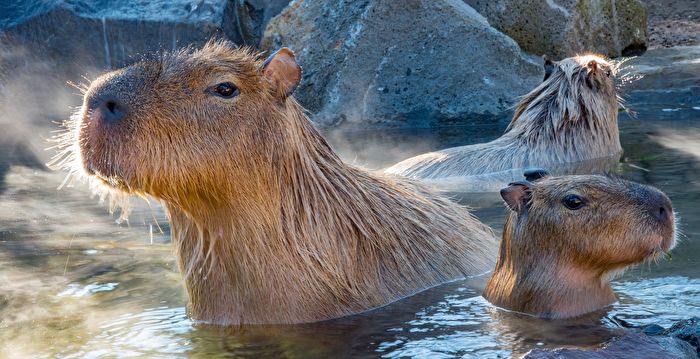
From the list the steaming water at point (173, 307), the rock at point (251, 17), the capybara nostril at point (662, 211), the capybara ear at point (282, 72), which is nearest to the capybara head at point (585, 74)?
the steaming water at point (173, 307)

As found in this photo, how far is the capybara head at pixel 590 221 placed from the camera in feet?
13.8

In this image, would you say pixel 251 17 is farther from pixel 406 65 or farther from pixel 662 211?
pixel 662 211

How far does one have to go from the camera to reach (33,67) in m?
11.7

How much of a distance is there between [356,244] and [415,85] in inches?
232

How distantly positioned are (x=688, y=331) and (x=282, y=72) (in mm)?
1750

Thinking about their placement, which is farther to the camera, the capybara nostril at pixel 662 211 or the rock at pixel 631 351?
the capybara nostril at pixel 662 211

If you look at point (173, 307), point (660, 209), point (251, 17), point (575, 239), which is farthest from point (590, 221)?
point (251, 17)

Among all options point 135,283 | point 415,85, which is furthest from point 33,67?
point 135,283

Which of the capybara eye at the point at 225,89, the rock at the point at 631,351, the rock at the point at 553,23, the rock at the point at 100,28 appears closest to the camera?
the rock at the point at 631,351

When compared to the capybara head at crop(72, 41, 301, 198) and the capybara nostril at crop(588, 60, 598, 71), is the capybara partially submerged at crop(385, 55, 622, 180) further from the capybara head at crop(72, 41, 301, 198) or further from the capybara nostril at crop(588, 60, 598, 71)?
the capybara head at crop(72, 41, 301, 198)

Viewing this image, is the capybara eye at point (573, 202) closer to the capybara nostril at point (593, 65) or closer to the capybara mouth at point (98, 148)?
the capybara mouth at point (98, 148)

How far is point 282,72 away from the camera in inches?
165

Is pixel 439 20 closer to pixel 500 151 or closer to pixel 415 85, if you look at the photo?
pixel 415 85

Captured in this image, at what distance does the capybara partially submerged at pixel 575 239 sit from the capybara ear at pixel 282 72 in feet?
3.31
